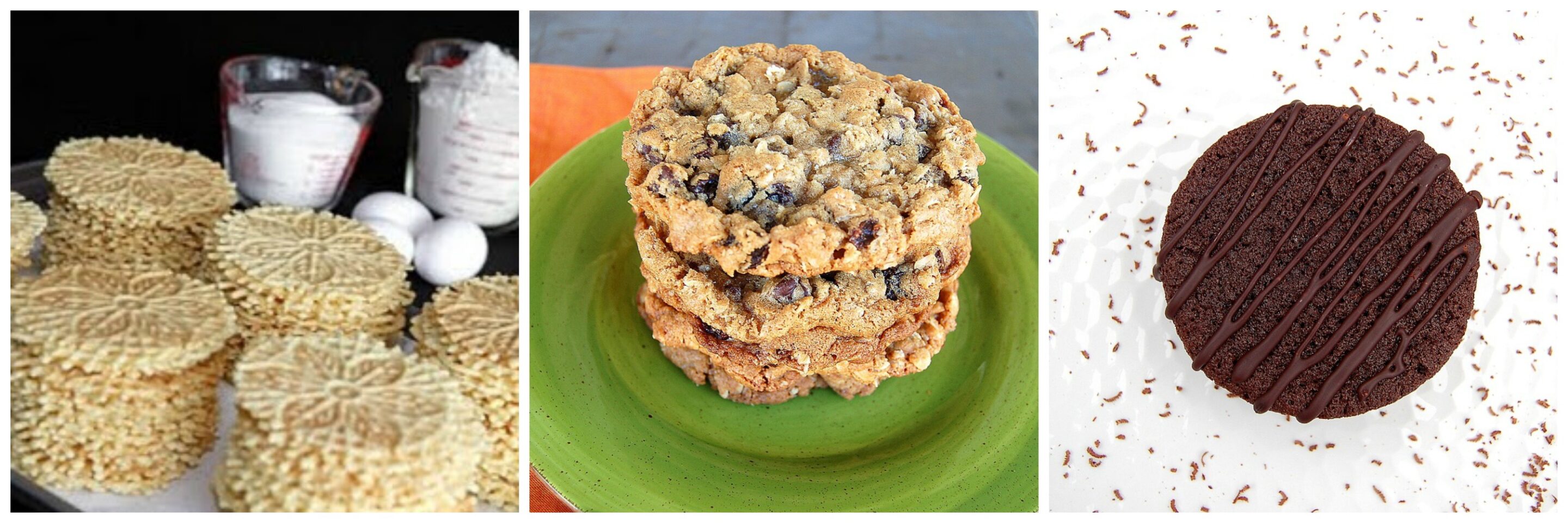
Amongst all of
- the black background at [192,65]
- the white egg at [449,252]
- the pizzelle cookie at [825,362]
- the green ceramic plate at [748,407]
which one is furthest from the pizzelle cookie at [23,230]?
the pizzelle cookie at [825,362]

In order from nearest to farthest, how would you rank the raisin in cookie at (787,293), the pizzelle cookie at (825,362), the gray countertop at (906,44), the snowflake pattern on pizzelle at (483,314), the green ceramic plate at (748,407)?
the raisin in cookie at (787,293)
the pizzelle cookie at (825,362)
the snowflake pattern on pizzelle at (483,314)
the green ceramic plate at (748,407)
the gray countertop at (906,44)

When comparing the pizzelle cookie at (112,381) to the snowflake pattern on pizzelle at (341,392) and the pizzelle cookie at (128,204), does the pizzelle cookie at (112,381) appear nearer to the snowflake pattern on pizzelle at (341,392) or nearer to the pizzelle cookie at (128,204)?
the snowflake pattern on pizzelle at (341,392)

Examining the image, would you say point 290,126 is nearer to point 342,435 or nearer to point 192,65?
point 192,65

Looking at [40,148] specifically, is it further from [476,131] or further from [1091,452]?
[1091,452]

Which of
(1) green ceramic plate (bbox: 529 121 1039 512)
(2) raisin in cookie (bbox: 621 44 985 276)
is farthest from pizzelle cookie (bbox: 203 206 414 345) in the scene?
(2) raisin in cookie (bbox: 621 44 985 276)

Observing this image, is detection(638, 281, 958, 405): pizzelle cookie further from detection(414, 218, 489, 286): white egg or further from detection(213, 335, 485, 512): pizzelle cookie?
detection(414, 218, 489, 286): white egg


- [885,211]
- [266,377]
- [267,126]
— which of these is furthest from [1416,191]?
[267,126]
